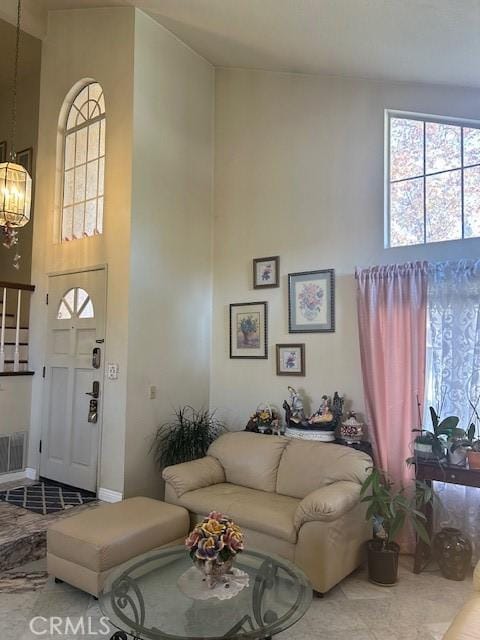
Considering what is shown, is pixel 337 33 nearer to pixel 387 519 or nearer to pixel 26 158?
pixel 387 519

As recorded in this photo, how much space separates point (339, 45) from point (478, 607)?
12.0 feet

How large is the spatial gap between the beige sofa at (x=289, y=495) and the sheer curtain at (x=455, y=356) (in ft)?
2.28

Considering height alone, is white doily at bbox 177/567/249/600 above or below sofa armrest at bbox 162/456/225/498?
below

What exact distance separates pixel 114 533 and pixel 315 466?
146 centimetres

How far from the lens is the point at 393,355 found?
140 inches

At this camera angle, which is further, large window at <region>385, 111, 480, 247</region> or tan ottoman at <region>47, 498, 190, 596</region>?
large window at <region>385, 111, 480, 247</region>

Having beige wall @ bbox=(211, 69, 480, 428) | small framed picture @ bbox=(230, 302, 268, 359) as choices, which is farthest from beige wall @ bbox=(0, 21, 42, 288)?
small framed picture @ bbox=(230, 302, 268, 359)

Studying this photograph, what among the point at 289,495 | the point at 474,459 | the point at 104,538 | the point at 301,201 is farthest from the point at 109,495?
the point at 301,201

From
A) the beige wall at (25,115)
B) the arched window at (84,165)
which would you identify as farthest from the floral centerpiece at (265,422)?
the beige wall at (25,115)

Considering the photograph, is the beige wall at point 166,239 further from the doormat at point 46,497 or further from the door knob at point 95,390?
the doormat at point 46,497

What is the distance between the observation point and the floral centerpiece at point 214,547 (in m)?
2.11

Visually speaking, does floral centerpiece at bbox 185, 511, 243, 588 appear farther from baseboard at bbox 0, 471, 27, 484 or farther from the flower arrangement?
baseboard at bbox 0, 471, 27, 484

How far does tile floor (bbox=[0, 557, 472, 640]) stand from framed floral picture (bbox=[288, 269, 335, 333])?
6.51 feet

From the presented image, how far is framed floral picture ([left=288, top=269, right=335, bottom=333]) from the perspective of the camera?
4078 mm
